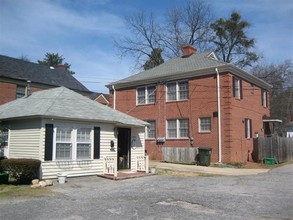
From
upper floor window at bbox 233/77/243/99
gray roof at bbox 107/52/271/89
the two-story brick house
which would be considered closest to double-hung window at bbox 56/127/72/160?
the two-story brick house

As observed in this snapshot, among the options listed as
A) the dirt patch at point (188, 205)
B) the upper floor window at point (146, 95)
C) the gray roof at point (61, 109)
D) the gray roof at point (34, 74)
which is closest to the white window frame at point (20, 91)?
the gray roof at point (34, 74)

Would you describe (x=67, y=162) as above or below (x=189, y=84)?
below

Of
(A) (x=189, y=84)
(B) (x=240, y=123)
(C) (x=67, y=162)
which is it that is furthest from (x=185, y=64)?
(C) (x=67, y=162)

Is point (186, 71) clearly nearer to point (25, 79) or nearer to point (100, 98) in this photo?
point (25, 79)

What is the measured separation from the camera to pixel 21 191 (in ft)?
41.2

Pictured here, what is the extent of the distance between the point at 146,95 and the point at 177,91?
10.1ft

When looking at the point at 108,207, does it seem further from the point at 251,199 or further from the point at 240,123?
the point at 240,123

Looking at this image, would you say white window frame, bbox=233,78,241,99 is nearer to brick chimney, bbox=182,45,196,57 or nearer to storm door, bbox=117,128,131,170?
brick chimney, bbox=182,45,196,57

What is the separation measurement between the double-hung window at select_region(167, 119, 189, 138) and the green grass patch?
1489 cm

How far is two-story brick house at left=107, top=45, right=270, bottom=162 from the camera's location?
974 inches

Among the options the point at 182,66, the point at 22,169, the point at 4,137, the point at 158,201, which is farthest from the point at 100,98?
the point at 158,201

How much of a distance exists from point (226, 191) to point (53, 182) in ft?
23.6

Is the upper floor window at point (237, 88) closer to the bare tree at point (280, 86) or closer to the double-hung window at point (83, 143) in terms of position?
the double-hung window at point (83, 143)

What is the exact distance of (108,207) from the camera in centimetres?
982
